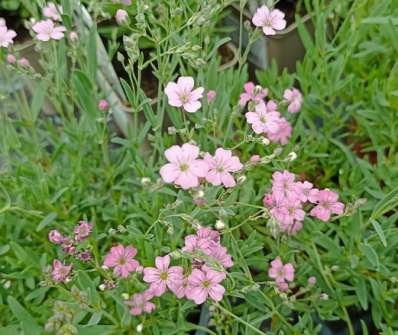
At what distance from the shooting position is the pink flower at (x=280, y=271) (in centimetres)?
97

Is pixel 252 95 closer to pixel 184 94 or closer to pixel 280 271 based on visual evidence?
pixel 184 94

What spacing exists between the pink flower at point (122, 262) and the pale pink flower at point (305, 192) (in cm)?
30

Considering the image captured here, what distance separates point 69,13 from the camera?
0.94m

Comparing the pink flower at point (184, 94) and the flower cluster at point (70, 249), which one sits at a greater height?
the pink flower at point (184, 94)

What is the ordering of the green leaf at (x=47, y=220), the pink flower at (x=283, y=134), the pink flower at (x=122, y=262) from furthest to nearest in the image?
1. the pink flower at (x=283, y=134)
2. the green leaf at (x=47, y=220)
3. the pink flower at (x=122, y=262)

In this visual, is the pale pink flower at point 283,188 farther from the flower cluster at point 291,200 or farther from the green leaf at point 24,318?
the green leaf at point 24,318

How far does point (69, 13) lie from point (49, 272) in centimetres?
45

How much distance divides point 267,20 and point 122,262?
48 centimetres

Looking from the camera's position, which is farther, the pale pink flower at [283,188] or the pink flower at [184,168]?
the pale pink flower at [283,188]

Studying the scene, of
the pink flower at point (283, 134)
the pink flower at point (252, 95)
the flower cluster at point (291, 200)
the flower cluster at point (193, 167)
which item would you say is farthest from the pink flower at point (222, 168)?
the pink flower at point (283, 134)

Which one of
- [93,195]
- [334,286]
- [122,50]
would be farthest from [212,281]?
[122,50]

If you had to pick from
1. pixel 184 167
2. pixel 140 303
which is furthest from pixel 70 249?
pixel 184 167

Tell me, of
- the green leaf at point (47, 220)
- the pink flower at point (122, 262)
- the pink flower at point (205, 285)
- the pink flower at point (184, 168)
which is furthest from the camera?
the green leaf at point (47, 220)

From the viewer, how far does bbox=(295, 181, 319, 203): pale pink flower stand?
0.86 metres
